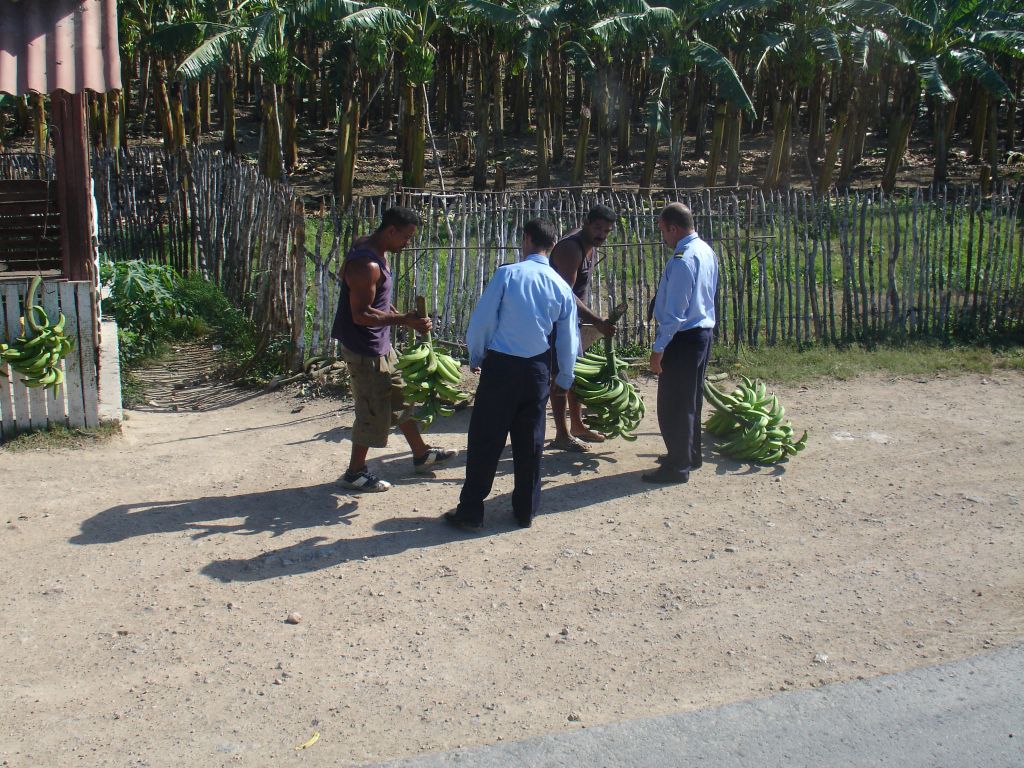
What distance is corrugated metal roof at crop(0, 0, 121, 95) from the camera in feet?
20.8

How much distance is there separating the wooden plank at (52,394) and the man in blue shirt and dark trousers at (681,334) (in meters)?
3.98

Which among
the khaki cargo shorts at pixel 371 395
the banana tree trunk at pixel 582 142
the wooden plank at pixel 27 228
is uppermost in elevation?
the banana tree trunk at pixel 582 142

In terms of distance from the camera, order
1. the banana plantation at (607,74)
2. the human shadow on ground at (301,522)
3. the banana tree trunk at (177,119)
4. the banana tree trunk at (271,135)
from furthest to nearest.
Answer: the banana tree trunk at (177,119)
the banana plantation at (607,74)
the banana tree trunk at (271,135)
the human shadow on ground at (301,522)

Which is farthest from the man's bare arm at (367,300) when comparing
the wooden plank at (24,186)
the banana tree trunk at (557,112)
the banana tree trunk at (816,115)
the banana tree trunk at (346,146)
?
the banana tree trunk at (557,112)

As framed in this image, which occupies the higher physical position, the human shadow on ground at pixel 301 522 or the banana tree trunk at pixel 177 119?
the banana tree trunk at pixel 177 119

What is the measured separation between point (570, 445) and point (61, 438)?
137 inches

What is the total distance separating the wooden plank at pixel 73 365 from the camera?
688 cm

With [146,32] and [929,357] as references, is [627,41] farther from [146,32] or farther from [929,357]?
[929,357]

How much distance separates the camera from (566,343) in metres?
5.77

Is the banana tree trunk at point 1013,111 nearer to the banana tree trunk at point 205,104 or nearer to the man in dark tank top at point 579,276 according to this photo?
the banana tree trunk at point 205,104

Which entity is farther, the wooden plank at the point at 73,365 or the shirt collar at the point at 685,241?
the wooden plank at the point at 73,365

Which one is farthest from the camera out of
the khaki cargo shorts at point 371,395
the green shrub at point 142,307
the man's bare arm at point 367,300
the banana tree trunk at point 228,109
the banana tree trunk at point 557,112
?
the banana tree trunk at point 557,112

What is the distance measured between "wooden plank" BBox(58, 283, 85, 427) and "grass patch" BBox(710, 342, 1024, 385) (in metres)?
5.37

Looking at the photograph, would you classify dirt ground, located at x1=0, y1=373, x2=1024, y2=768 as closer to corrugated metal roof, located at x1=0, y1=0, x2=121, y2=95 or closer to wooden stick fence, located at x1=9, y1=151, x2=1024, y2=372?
wooden stick fence, located at x1=9, y1=151, x2=1024, y2=372
